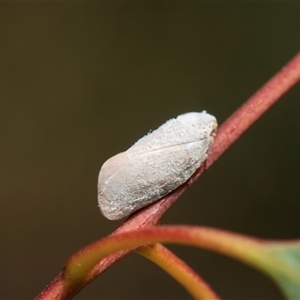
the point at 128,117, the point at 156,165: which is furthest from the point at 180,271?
the point at 128,117

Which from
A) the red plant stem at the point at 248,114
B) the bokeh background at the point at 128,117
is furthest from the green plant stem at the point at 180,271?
the bokeh background at the point at 128,117

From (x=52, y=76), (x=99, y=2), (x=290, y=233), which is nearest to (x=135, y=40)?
(x=99, y=2)

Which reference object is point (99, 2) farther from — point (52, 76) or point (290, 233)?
point (290, 233)

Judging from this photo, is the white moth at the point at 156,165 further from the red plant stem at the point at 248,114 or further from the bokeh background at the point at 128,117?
the bokeh background at the point at 128,117

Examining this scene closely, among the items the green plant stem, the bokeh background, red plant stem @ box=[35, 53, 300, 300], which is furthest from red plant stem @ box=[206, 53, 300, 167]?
→ the bokeh background

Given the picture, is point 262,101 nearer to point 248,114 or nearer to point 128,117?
point 248,114

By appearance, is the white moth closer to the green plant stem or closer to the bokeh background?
the green plant stem

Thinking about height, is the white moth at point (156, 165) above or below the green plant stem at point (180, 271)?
above
